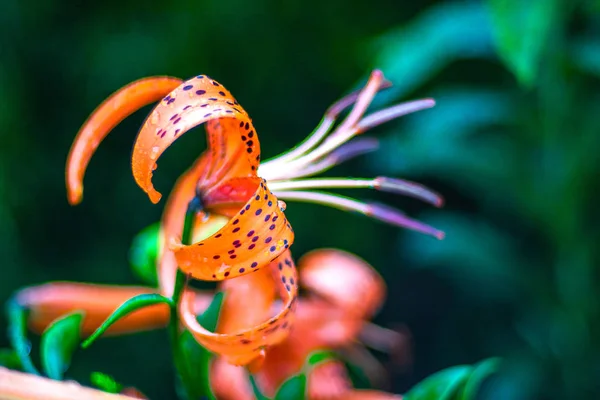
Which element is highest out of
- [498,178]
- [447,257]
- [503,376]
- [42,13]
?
[42,13]

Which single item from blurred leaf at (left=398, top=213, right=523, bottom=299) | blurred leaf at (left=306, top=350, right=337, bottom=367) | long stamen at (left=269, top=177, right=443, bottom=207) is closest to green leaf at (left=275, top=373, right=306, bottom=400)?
blurred leaf at (left=306, top=350, right=337, bottom=367)

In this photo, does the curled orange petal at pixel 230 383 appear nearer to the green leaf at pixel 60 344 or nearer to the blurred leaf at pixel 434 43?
the green leaf at pixel 60 344

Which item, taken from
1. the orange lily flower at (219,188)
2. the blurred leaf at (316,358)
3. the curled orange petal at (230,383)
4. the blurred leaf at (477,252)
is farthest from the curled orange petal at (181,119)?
the blurred leaf at (477,252)

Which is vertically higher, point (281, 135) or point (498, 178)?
point (498, 178)

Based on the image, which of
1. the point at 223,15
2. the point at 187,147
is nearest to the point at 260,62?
the point at 223,15

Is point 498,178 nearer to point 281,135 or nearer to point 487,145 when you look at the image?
point 487,145
